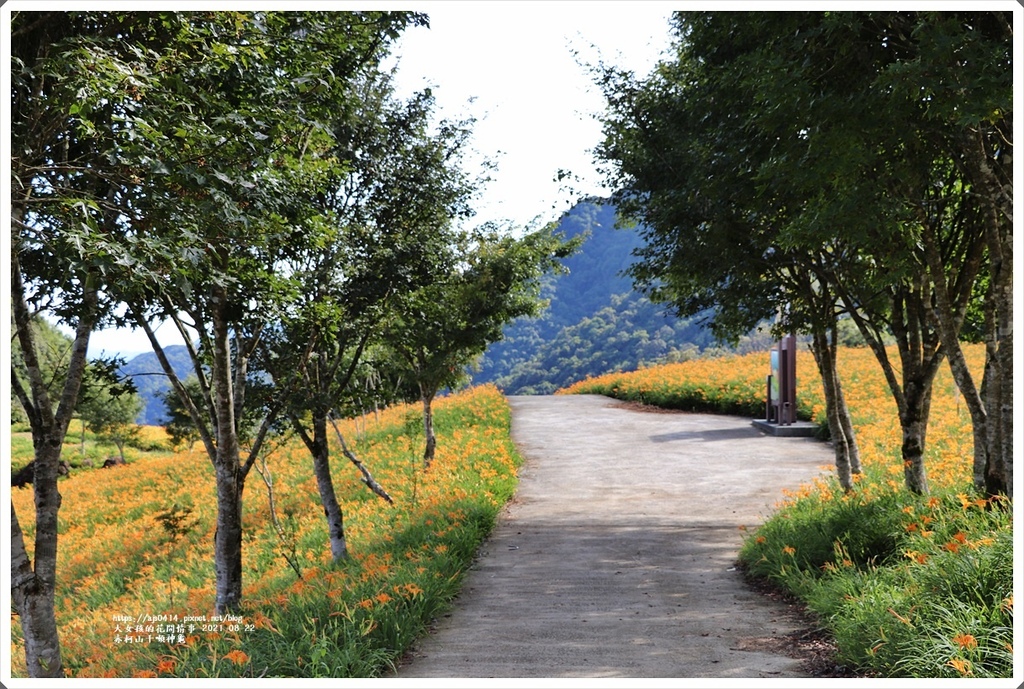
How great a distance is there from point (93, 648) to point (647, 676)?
22.1 feet

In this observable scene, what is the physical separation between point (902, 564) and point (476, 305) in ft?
27.7

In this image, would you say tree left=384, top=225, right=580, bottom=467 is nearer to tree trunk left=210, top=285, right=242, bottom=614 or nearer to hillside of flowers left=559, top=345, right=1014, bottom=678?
tree trunk left=210, top=285, right=242, bottom=614

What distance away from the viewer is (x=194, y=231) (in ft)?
16.8

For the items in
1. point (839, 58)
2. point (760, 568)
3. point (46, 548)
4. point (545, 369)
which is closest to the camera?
point (839, 58)

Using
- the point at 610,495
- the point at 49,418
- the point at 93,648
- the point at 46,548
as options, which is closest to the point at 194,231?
the point at 49,418

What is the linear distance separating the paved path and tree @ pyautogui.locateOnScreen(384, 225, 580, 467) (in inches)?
97.5

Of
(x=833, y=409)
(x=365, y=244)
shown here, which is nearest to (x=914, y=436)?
(x=833, y=409)

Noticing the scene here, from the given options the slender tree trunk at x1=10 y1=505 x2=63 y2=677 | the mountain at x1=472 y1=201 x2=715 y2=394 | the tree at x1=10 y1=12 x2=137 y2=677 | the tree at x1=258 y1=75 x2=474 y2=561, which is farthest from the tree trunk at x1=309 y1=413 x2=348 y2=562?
the mountain at x1=472 y1=201 x2=715 y2=394

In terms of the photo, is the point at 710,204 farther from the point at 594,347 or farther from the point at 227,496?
the point at 594,347

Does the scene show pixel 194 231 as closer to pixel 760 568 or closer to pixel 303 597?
pixel 303 597

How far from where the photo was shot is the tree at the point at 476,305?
12.8 m

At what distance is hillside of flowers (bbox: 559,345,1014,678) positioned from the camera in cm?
458

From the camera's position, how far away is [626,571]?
27.4ft

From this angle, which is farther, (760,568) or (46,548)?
(760,568)
